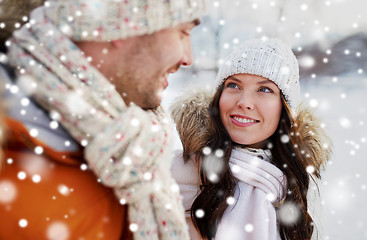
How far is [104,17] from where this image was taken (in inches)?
32.5

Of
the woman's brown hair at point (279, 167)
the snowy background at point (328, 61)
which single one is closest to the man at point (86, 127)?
the woman's brown hair at point (279, 167)

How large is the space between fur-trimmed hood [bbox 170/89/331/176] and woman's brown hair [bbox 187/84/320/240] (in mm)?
29

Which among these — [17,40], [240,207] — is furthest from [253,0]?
[17,40]

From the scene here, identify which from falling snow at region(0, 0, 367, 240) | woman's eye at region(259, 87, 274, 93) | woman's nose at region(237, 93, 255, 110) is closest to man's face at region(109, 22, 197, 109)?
woman's nose at region(237, 93, 255, 110)

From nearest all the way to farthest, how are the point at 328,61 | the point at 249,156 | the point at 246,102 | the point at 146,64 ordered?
1. the point at 146,64
2. the point at 246,102
3. the point at 249,156
4. the point at 328,61

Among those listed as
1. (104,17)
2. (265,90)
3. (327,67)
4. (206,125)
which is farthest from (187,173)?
(327,67)

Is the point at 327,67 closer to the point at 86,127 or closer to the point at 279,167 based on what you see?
the point at 279,167

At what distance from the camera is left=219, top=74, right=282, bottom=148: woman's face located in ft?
4.95

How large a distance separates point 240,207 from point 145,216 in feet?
2.41

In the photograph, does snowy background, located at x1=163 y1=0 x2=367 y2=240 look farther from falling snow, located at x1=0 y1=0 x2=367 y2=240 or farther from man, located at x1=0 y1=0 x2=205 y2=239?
man, located at x1=0 y1=0 x2=205 y2=239

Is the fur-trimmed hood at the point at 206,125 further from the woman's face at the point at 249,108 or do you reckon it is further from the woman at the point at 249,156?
the woman's face at the point at 249,108

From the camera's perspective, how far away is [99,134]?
79 cm

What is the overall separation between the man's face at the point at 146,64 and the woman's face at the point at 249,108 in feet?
2.00

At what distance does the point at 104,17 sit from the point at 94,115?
241mm
